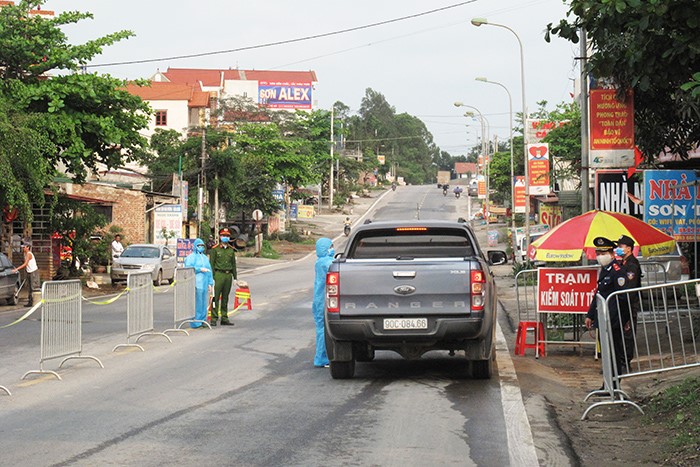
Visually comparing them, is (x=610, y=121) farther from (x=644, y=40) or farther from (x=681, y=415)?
(x=681, y=415)

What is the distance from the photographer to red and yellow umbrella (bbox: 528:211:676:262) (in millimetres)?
15953

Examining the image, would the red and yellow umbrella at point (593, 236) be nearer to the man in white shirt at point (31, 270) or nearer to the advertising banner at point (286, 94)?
the man in white shirt at point (31, 270)

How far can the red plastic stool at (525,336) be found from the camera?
1573 cm

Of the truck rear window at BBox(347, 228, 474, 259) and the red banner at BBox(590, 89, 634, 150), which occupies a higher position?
the red banner at BBox(590, 89, 634, 150)

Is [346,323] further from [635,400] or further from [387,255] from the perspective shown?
[635,400]

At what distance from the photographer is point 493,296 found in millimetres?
13641

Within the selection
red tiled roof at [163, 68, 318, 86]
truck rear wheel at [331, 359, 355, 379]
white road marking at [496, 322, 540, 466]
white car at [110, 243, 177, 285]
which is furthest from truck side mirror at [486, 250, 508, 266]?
red tiled roof at [163, 68, 318, 86]

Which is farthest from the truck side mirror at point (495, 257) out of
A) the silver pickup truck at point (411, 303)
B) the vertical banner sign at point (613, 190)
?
the vertical banner sign at point (613, 190)

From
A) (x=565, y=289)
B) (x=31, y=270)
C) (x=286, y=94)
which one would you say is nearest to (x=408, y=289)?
(x=565, y=289)

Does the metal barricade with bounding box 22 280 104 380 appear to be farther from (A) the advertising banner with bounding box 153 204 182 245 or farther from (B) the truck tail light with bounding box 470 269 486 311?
(A) the advertising banner with bounding box 153 204 182 245

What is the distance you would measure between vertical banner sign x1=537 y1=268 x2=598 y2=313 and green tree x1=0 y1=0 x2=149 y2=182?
18.1m

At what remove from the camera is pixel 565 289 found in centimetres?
1579

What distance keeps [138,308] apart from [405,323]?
21.4ft

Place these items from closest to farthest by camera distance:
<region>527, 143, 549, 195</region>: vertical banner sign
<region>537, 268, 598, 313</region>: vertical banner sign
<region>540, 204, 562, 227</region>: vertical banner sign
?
<region>537, 268, 598, 313</region>: vertical banner sign, <region>527, 143, 549, 195</region>: vertical banner sign, <region>540, 204, 562, 227</region>: vertical banner sign
